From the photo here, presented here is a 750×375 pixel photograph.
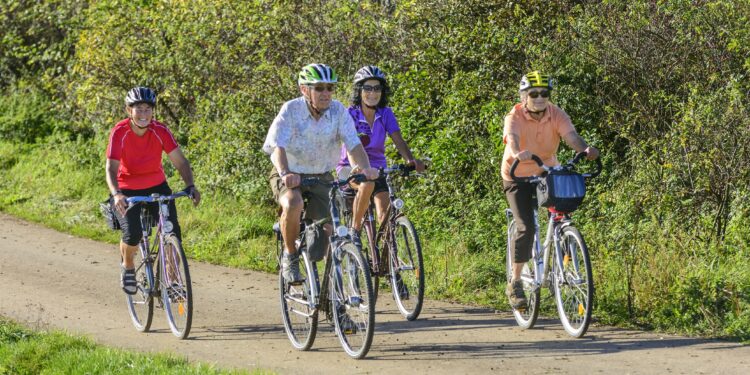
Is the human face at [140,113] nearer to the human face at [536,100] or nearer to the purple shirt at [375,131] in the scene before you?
the purple shirt at [375,131]

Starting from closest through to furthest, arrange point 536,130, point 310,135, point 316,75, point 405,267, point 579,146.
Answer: point 316,75 → point 310,135 → point 579,146 → point 536,130 → point 405,267

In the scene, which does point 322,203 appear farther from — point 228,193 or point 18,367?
point 228,193

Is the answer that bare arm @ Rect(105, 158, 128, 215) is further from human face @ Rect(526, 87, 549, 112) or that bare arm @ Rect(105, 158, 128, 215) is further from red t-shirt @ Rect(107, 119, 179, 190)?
human face @ Rect(526, 87, 549, 112)

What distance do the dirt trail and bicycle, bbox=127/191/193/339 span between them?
178 millimetres

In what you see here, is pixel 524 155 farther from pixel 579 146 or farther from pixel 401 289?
pixel 401 289

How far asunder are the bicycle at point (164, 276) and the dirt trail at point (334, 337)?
0.18 m

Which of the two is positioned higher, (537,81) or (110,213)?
(537,81)

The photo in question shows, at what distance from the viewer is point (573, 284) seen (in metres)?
8.09

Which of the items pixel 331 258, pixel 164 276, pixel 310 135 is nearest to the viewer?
pixel 331 258

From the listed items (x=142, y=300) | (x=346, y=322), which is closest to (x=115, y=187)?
(x=142, y=300)

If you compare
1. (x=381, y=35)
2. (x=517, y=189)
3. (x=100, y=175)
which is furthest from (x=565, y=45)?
(x=100, y=175)

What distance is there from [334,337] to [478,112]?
16.0 ft

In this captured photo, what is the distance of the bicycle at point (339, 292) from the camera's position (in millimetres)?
7551

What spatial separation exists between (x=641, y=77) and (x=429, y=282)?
3.31 m
